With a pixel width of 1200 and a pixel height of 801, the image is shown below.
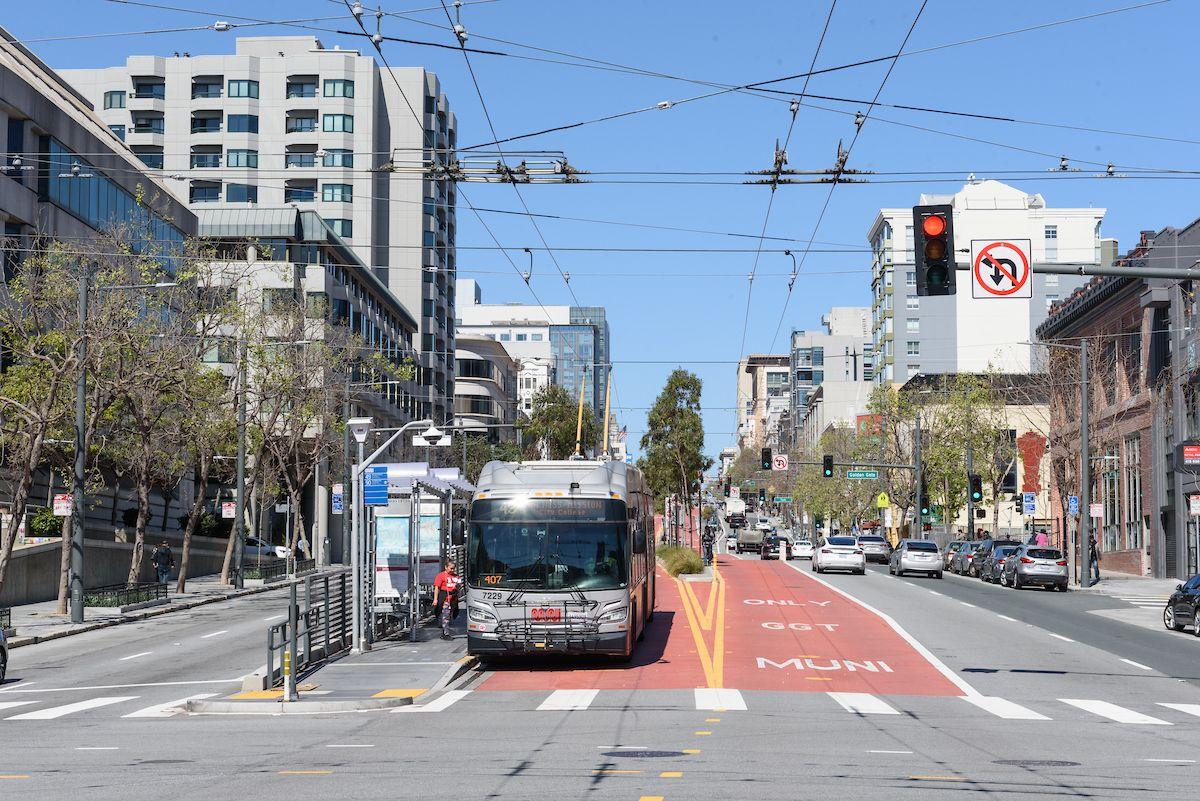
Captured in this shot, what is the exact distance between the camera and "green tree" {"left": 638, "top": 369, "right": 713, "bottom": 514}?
8188 centimetres

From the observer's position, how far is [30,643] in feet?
108

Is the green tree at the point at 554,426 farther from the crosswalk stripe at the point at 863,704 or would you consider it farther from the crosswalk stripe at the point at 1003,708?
the crosswalk stripe at the point at 1003,708

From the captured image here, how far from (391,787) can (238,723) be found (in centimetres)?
613

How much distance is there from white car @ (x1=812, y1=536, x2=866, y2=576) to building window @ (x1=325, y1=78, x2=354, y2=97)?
185ft

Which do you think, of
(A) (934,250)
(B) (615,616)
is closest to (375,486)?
(B) (615,616)

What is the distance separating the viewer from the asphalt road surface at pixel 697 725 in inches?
467

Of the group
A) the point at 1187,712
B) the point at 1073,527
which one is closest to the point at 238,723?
the point at 1187,712

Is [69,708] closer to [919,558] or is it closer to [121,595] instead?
[121,595]

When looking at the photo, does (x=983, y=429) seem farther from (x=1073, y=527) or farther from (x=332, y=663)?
(x=332, y=663)

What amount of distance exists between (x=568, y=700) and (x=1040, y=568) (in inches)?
1351

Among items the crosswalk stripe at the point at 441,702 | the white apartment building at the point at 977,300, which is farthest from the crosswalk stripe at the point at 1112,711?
the white apartment building at the point at 977,300

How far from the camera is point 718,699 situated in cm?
1928

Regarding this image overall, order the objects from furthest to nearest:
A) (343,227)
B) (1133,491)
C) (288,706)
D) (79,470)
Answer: (343,227) < (1133,491) < (79,470) < (288,706)

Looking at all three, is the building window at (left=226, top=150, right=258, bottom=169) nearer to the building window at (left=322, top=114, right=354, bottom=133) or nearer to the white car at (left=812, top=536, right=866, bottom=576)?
the building window at (left=322, top=114, right=354, bottom=133)
